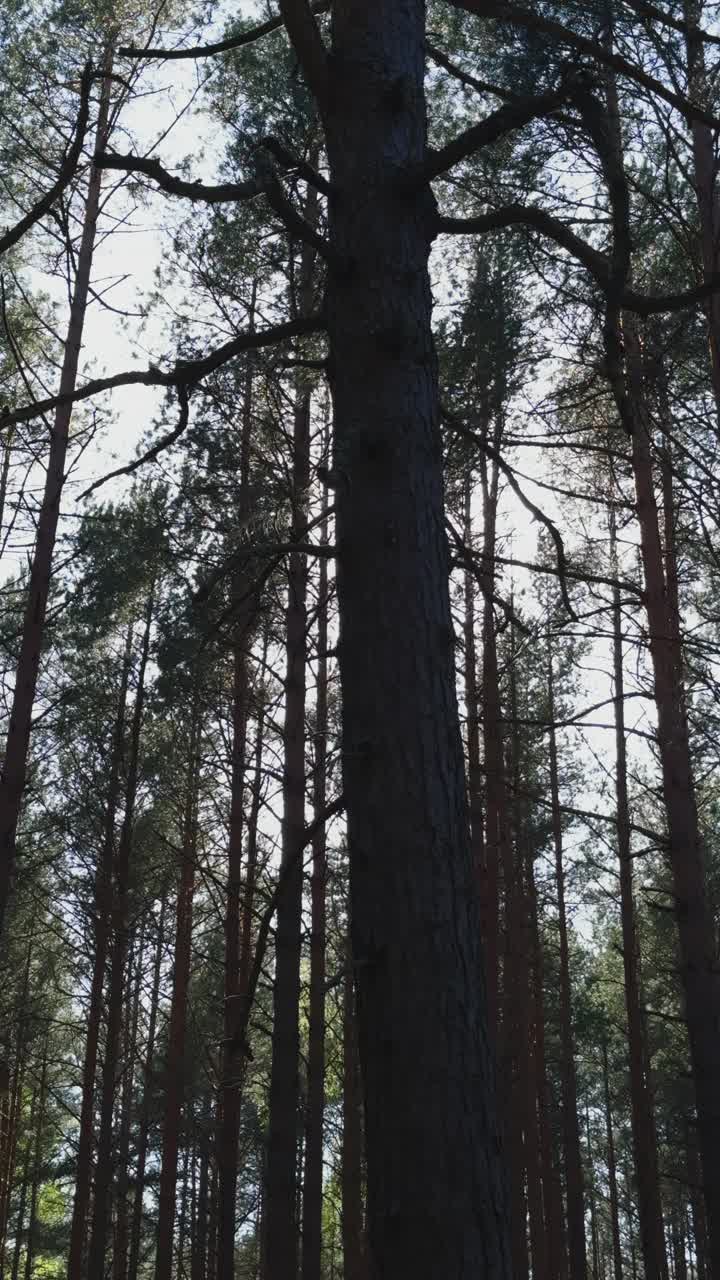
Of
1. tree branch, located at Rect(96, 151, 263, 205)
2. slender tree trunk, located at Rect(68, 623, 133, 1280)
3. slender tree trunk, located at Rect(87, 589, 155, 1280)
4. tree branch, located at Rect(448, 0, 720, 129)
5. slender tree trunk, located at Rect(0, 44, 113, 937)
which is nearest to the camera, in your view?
tree branch, located at Rect(96, 151, 263, 205)

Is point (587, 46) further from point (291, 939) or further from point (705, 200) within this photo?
point (291, 939)

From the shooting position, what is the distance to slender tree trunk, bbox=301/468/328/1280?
9828 millimetres

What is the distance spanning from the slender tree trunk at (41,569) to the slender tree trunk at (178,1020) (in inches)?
146

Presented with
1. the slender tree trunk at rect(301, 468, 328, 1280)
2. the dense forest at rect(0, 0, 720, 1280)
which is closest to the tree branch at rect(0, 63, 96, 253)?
the dense forest at rect(0, 0, 720, 1280)

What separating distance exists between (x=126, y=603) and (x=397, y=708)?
11334 mm

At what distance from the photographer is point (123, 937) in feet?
39.4

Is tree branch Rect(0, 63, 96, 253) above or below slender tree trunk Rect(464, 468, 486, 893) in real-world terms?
below

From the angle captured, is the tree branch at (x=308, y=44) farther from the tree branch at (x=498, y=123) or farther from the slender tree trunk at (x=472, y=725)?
the slender tree trunk at (x=472, y=725)

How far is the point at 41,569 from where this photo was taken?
9.00 metres

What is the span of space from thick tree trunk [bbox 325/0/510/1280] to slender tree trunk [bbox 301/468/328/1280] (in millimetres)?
6240

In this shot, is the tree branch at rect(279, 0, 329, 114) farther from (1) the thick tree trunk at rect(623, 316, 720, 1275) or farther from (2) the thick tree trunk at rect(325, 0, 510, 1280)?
(1) the thick tree trunk at rect(623, 316, 720, 1275)

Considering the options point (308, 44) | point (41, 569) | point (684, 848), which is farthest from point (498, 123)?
point (41, 569)

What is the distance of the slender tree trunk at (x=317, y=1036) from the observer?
9.83 meters

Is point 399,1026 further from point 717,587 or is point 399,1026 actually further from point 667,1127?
point 667,1127
